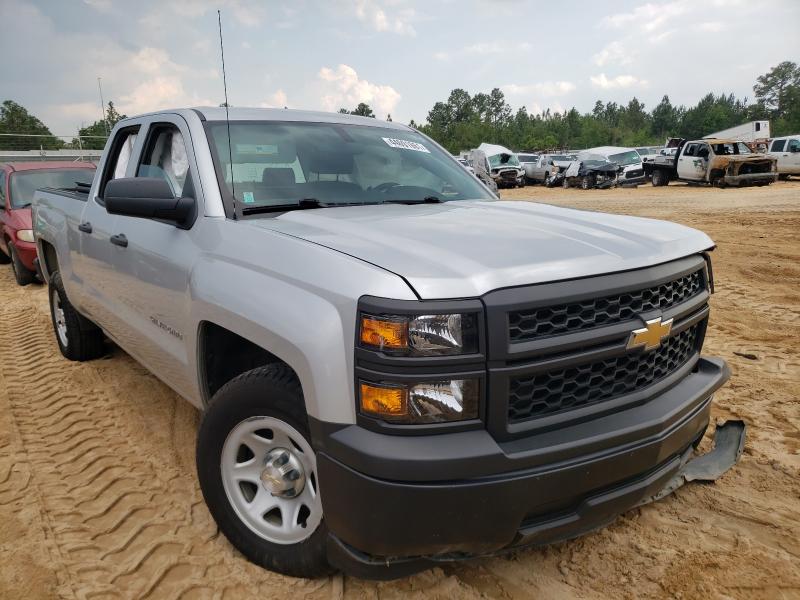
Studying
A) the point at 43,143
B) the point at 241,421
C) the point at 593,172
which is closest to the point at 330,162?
the point at 241,421

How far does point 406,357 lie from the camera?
1704 mm

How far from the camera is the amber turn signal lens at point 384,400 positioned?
5.61 feet

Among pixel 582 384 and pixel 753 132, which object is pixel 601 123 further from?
pixel 582 384

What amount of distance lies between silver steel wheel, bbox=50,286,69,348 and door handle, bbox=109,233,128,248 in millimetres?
2026

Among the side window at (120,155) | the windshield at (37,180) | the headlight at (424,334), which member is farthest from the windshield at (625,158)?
the headlight at (424,334)

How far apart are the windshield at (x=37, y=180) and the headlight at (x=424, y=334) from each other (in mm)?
8409

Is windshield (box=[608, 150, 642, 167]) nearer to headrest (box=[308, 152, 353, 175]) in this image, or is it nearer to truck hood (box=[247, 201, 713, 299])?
headrest (box=[308, 152, 353, 175])

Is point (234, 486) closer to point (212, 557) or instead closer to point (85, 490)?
point (212, 557)

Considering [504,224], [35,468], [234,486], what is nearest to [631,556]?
[504,224]

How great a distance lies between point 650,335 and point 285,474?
137cm

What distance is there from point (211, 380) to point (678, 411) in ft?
6.26

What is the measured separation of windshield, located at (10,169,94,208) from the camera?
8.73 m

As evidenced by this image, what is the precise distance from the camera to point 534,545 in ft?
6.35

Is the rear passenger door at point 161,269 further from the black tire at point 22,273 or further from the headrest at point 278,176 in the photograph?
the black tire at point 22,273
